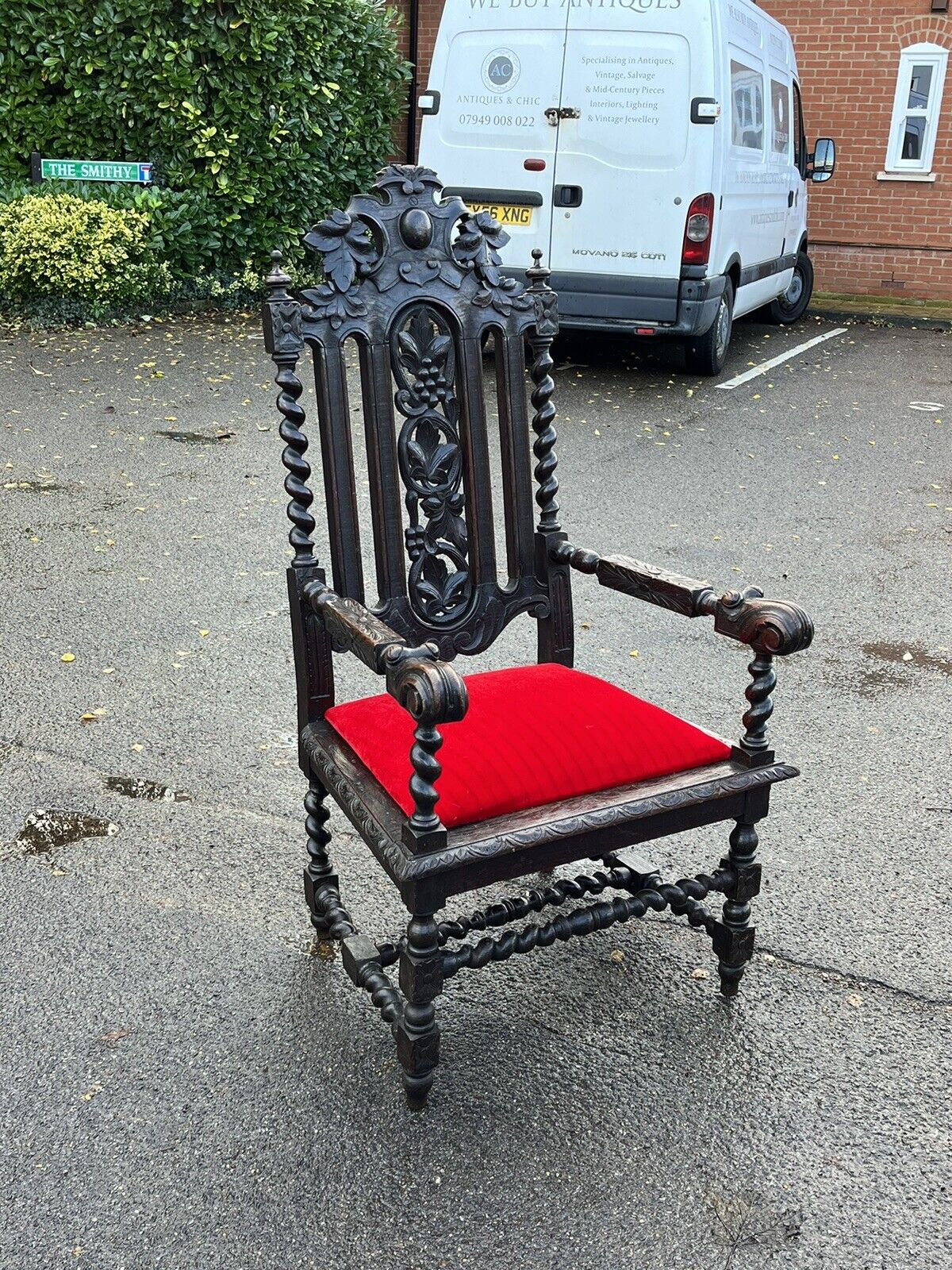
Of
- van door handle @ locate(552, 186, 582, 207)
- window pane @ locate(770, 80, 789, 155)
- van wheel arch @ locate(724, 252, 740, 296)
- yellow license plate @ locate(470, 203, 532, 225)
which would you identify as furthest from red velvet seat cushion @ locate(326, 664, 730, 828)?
window pane @ locate(770, 80, 789, 155)

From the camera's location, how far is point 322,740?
279cm

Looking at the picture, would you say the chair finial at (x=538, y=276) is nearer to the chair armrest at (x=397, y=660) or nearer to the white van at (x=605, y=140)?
the chair armrest at (x=397, y=660)

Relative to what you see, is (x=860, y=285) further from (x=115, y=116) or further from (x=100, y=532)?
(x=100, y=532)

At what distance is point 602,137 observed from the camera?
8719 mm

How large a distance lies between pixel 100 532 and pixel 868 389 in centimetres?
665

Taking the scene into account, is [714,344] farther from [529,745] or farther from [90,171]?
[529,745]

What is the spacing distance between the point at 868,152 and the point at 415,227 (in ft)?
43.5

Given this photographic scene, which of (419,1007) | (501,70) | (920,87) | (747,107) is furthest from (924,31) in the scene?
(419,1007)

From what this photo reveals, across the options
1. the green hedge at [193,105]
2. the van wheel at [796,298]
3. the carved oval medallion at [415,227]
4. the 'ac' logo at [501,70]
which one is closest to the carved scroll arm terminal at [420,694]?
the carved oval medallion at [415,227]

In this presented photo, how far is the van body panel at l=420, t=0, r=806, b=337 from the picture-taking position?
8555 millimetres

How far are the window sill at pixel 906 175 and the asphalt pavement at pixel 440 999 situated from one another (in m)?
9.88

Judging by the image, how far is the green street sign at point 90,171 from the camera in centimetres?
1140

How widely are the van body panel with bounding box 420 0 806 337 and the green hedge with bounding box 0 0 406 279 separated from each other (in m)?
3.29

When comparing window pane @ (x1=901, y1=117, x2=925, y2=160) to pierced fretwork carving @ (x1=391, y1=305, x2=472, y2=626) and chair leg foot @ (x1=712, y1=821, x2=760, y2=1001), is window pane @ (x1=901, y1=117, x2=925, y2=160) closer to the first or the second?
pierced fretwork carving @ (x1=391, y1=305, x2=472, y2=626)
